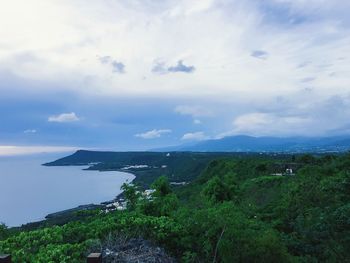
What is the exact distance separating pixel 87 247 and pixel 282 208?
9.65 m

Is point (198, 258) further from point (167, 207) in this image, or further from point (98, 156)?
point (98, 156)

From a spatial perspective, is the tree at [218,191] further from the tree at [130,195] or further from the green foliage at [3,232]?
the green foliage at [3,232]

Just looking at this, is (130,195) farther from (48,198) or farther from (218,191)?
(48,198)

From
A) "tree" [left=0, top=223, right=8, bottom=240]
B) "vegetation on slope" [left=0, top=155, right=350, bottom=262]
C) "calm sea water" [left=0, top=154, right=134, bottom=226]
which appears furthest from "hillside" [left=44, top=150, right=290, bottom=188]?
"tree" [left=0, top=223, right=8, bottom=240]

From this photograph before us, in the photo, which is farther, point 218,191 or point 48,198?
point 48,198

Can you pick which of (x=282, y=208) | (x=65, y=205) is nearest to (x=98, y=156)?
(x=65, y=205)

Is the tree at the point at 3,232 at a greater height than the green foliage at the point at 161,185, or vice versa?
the green foliage at the point at 161,185

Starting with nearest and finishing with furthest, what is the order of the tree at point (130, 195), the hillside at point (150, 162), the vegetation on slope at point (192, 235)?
1. the vegetation on slope at point (192, 235)
2. the tree at point (130, 195)
3. the hillside at point (150, 162)

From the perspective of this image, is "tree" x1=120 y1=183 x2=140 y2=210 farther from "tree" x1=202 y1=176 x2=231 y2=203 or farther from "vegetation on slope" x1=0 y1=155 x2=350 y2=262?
"tree" x1=202 y1=176 x2=231 y2=203

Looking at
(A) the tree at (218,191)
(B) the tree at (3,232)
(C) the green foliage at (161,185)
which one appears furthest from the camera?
(A) the tree at (218,191)

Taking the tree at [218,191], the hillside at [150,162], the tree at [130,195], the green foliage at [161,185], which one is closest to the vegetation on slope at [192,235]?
the tree at [130,195]

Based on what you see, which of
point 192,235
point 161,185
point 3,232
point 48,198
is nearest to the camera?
point 192,235

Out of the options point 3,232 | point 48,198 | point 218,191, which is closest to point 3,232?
point 3,232

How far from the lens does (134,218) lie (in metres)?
6.97
